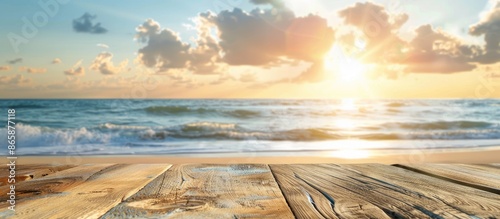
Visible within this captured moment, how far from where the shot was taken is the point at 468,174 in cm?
129

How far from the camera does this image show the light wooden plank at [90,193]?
81cm

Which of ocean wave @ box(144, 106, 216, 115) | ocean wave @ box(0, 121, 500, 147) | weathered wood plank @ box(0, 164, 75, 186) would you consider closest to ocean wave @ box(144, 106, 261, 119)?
ocean wave @ box(144, 106, 216, 115)

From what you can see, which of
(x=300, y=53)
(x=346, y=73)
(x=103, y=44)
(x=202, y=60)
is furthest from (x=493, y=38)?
(x=103, y=44)

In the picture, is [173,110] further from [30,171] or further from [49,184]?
[49,184]

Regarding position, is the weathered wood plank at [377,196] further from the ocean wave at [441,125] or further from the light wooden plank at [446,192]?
the ocean wave at [441,125]

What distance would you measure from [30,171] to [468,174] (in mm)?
1458

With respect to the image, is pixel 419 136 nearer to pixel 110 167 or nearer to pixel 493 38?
pixel 110 167

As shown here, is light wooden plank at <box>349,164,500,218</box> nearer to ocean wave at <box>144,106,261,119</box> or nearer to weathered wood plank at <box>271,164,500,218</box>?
weathered wood plank at <box>271,164,500,218</box>

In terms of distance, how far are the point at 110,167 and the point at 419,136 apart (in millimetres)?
11216

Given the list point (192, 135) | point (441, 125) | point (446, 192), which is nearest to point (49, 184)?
point (446, 192)

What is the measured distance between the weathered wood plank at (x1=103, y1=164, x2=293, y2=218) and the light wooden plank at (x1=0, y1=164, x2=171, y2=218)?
1.6 inches

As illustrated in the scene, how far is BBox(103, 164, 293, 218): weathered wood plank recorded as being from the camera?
793mm

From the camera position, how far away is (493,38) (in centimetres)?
2045

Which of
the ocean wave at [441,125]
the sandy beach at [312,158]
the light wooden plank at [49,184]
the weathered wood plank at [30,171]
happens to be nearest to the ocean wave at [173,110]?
the ocean wave at [441,125]
